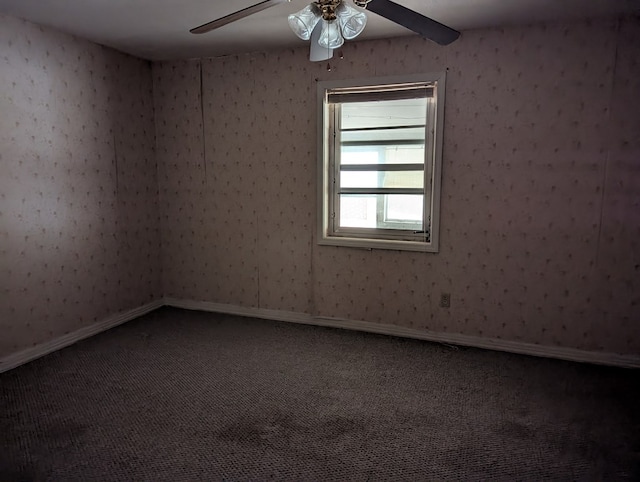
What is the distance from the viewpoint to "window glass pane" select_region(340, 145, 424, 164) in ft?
11.1

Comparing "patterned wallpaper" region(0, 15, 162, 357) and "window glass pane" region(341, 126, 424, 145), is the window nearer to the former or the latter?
"window glass pane" region(341, 126, 424, 145)

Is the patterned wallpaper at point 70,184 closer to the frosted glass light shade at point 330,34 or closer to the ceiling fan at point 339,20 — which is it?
the ceiling fan at point 339,20

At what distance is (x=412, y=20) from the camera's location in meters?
1.85

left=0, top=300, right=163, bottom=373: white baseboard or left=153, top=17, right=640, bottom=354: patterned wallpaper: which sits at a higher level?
left=153, top=17, right=640, bottom=354: patterned wallpaper

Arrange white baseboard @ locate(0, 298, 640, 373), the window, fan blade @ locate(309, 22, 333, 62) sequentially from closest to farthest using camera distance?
fan blade @ locate(309, 22, 333, 62) → white baseboard @ locate(0, 298, 640, 373) → the window

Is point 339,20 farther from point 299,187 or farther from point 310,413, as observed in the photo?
point 310,413

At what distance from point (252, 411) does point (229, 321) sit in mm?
1539

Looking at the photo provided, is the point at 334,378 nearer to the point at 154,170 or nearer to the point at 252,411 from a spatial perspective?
the point at 252,411

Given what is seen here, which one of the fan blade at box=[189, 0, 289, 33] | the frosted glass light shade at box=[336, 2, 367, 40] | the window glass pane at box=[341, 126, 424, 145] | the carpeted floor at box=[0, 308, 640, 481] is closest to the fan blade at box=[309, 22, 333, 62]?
the frosted glass light shade at box=[336, 2, 367, 40]

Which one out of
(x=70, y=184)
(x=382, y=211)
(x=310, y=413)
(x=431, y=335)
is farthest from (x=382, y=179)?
(x=70, y=184)

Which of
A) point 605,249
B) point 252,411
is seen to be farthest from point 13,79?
point 605,249

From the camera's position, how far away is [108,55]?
3523mm

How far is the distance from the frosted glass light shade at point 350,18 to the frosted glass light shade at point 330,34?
28 millimetres

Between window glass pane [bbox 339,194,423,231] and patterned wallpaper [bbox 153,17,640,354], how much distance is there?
25 centimetres
